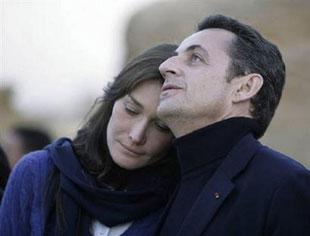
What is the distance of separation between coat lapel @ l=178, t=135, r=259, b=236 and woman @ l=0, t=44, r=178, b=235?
0.33 meters

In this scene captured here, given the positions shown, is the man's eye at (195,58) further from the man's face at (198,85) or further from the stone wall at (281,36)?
the stone wall at (281,36)

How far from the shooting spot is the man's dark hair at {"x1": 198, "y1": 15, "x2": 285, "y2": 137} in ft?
10.5

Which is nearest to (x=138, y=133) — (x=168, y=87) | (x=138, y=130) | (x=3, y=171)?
(x=138, y=130)

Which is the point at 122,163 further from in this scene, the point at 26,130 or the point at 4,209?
the point at 26,130

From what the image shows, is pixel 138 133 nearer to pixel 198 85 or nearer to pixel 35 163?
pixel 198 85

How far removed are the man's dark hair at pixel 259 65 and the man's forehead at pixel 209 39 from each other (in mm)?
26

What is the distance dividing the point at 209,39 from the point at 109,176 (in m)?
0.64

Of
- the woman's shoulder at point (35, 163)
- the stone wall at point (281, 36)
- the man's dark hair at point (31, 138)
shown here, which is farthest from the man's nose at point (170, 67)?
the stone wall at point (281, 36)

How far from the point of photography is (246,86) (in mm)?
3203

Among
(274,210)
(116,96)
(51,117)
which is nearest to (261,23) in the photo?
(116,96)

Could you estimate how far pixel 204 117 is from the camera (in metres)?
3.12

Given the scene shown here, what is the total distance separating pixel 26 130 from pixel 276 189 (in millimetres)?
3965

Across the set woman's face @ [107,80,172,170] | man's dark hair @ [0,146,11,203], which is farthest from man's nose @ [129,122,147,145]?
man's dark hair @ [0,146,11,203]

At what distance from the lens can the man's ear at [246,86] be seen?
3174 millimetres
